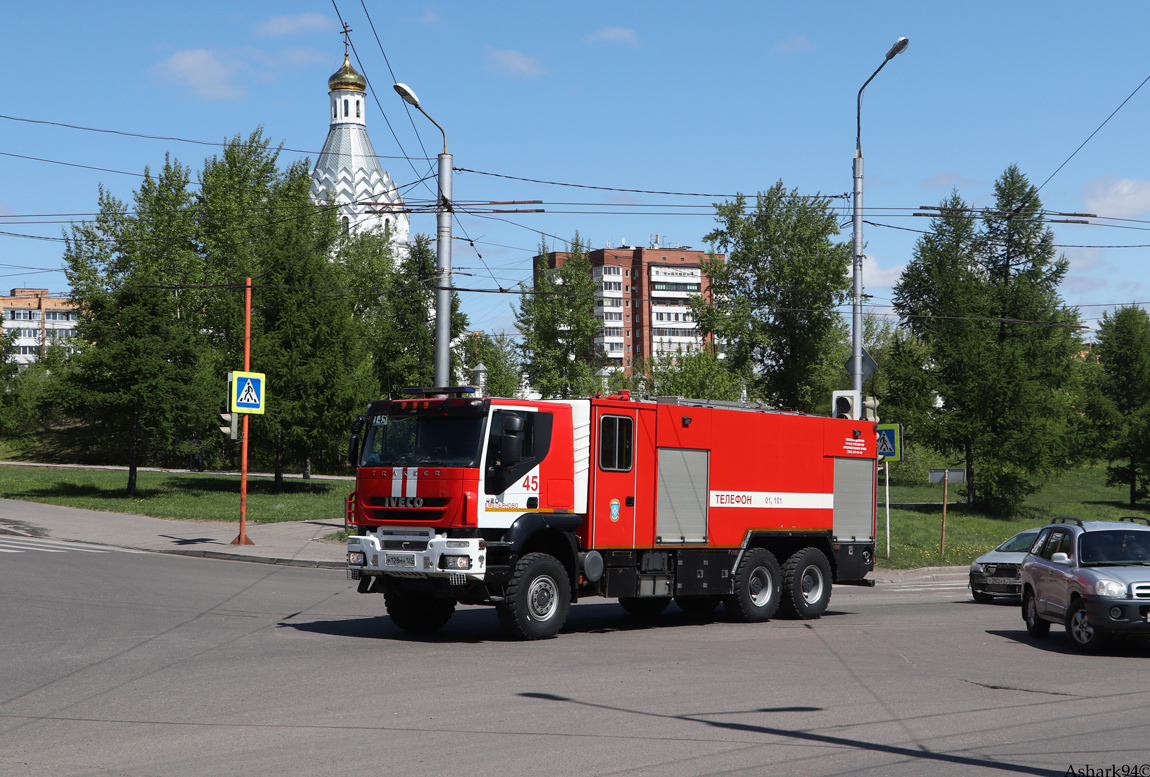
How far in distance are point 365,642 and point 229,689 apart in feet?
10.2

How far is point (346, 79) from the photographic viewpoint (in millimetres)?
91000

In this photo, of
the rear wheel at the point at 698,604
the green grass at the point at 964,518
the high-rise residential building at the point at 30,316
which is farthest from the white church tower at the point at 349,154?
the rear wheel at the point at 698,604

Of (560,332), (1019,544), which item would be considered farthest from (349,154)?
(1019,544)

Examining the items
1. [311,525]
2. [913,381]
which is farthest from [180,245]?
[913,381]

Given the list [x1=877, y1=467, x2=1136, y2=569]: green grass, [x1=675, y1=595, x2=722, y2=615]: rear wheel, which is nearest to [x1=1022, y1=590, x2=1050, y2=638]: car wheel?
[x1=675, y1=595, x2=722, y2=615]: rear wheel

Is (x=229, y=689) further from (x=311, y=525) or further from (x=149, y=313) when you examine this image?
(x=149, y=313)

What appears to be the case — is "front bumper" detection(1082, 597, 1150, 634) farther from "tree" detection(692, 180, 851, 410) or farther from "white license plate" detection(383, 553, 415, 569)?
"tree" detection(692, 180, 851, 410)

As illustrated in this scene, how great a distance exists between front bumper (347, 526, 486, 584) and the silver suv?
6.91 meters

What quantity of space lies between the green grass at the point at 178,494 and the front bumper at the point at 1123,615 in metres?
22.9

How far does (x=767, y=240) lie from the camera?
2473 inches

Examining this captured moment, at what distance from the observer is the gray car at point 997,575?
18.7 meters

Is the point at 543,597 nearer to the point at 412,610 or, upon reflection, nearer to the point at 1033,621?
the point at 412,610

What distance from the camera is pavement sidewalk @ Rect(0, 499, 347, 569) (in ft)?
73.6

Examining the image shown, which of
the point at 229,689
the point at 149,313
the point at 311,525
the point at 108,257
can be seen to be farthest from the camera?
the point at 108,257
